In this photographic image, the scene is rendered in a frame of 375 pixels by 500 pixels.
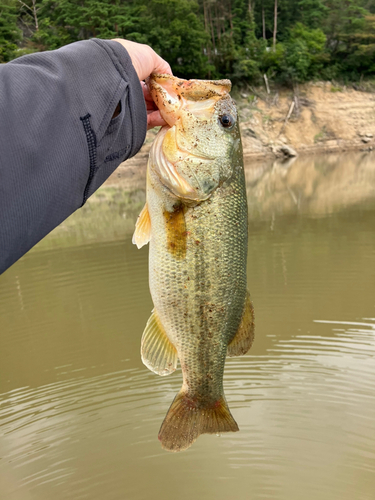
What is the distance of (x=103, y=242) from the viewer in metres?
12.7

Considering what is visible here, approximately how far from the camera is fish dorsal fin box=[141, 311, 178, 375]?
7.81 ft

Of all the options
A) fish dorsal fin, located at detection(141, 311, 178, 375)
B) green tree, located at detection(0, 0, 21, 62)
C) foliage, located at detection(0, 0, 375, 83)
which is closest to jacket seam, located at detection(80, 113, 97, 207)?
fish dorsal fin, located at detection(141, 311, 178, 375)

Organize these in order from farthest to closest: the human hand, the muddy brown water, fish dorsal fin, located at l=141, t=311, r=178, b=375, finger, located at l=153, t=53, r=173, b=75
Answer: the muddy brown water < fish dorsal fin, located at l=141, t=311, r=178, b=375 < finger, located at l=153, t=53, r=173, b=75 < the human hand

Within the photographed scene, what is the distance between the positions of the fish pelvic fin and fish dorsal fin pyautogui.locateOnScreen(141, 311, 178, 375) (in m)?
0.20

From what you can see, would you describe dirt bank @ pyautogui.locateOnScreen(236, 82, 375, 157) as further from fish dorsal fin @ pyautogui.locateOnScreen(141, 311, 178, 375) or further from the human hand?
the human hand

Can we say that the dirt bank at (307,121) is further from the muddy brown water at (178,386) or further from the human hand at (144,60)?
the human hand at (144,60)

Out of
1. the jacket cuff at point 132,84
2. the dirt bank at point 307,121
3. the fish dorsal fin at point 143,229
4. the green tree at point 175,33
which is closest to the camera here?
the jacket cuff at point 132,84

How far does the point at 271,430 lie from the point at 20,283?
7066 mm

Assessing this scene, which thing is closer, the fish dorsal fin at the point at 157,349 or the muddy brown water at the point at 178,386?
the fish dorsal fin at the point at 157,349

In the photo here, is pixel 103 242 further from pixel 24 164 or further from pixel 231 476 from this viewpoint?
pixel 24 164

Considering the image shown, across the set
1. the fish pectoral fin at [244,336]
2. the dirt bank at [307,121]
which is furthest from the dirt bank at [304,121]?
the fish pectoral fin at [244,336]

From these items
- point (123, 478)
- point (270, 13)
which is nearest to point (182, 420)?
point (123, 478)

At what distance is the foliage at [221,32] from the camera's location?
32844 millimetres

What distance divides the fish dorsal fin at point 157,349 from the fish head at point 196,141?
2.30 feet
